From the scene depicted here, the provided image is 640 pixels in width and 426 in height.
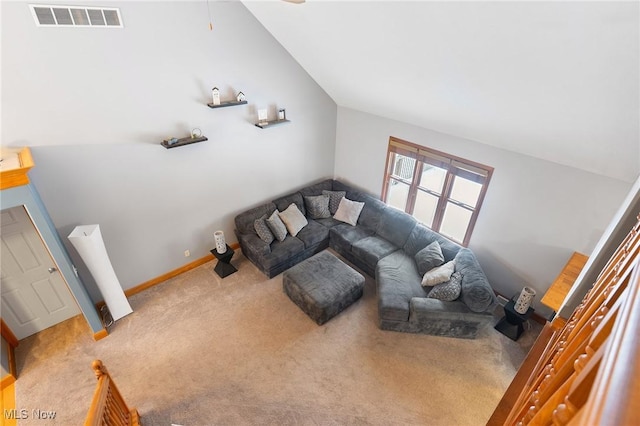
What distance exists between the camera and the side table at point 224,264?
14.8 ft

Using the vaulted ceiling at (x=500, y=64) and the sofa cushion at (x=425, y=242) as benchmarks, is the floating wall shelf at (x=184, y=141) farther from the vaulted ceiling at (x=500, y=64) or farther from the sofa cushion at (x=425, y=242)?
the sofa cushion at (x=425, y=242)

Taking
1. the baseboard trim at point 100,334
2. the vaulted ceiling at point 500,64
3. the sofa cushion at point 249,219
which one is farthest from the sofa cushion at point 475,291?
the baseboard trim at point 100,334

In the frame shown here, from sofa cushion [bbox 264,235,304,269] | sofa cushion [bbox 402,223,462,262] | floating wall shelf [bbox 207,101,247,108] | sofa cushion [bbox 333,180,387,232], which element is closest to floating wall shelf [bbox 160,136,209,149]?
floating wall shelf [bbox 207,101,247,108]

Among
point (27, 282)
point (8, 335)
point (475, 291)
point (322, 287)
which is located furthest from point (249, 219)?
point (475, 291)

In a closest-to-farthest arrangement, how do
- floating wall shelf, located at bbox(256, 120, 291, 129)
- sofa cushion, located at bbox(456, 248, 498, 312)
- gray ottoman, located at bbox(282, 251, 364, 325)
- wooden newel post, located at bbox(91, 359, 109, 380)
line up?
wooden newel post, located at bbox(91, 359, 109, 380) < sofa cushion, located at bbox(456, 248, 498, 312) < gray ottoman, located at bbox(282, 251, 364, 325) < floating wall shelf, located at bbox(256, 120, 291, 129)

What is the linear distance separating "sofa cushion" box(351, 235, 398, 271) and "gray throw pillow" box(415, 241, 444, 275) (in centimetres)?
51

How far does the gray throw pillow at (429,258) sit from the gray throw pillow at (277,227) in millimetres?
2019

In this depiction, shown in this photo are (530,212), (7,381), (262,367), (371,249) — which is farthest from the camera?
(371,249)

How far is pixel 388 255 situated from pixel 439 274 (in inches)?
35.2

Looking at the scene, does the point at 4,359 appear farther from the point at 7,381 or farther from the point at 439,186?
the point at 439,186

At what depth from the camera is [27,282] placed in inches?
134

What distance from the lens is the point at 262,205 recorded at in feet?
16.5

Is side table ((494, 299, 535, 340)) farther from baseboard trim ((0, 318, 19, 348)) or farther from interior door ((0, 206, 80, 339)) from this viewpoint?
baseboard trim ((0, 318, 19, 348))

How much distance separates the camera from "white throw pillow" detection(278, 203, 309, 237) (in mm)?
4945
